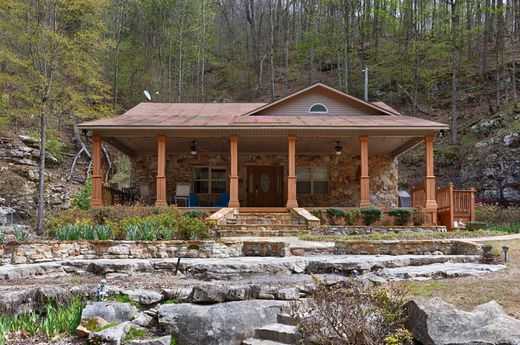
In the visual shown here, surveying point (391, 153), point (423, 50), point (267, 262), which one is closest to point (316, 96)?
point (391, 153)

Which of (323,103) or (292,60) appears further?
(292,60)

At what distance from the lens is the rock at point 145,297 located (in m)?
6.19

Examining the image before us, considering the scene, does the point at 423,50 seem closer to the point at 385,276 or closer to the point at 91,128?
the point at 91,128

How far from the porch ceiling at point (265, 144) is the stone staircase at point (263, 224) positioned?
2890 mm

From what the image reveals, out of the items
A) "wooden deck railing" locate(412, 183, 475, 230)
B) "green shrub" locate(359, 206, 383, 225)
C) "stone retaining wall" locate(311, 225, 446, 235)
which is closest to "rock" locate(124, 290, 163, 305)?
"stone retaining wall" locate(311, 225, 446, 235)

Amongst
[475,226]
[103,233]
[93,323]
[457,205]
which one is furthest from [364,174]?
[93,323]

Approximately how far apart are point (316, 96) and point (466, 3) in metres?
18.7

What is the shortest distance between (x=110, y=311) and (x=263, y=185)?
14.4 meters

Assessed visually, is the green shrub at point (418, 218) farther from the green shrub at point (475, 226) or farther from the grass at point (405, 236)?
the grass at point (405, 236)

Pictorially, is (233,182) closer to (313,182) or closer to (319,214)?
(319,214)

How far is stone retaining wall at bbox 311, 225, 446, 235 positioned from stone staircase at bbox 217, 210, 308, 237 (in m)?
0.50

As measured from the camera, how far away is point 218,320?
495 cm

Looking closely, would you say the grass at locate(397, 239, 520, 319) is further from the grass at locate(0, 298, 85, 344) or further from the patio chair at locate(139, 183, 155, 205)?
the patio chair at locate(139, 183, 155, 205)

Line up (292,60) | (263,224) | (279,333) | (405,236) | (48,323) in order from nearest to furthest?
1. (279,333)
2. (48,323)
3. (405,236)
4. (263,224)
5. (292,60)
